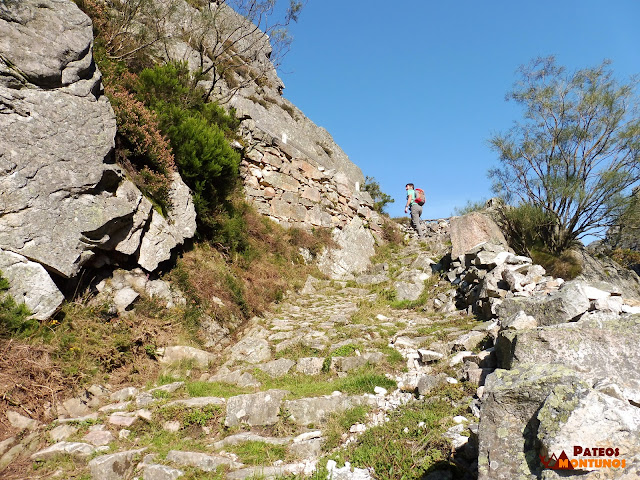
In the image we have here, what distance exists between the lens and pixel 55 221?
610 cm

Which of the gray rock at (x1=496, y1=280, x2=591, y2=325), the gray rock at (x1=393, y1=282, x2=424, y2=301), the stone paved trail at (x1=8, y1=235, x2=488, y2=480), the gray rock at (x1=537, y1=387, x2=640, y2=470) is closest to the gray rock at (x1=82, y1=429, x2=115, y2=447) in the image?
the stone paved trail at (x1=8, y1=235, x2=488, y2=480)

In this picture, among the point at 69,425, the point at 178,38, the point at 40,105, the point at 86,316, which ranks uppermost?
the point at 178,38

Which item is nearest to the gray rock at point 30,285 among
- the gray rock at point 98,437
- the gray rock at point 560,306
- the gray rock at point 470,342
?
the gray rock at point 98,437

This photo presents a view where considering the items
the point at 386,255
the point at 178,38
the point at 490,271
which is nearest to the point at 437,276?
the point at 490,271

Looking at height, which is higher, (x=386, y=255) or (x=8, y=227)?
(x=386, y=255)

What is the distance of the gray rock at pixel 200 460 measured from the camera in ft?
12.4

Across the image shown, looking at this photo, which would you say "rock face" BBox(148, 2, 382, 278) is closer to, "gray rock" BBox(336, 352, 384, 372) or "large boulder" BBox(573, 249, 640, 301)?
"large boulder" BBox(573, 249, 640, 301)

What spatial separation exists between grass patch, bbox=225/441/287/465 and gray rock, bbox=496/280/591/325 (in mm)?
4444

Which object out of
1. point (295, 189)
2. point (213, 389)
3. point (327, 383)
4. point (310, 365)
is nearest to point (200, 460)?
point (213, 389)

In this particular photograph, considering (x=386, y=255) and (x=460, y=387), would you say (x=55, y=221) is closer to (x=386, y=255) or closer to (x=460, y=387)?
(x=460, y=387)

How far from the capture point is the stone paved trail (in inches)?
152

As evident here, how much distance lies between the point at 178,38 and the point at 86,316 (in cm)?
1424

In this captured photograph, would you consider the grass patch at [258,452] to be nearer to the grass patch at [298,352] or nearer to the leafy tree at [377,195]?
the grass patch at [298,352]

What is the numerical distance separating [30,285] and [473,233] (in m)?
11.2
